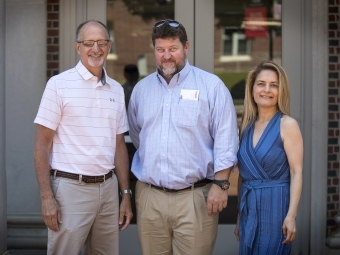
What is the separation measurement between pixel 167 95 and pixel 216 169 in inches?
23.4

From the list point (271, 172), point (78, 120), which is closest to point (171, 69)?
point (78, 120)

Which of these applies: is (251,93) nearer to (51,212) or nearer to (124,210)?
(124,210)

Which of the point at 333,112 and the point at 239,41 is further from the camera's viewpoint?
the point at 239,41

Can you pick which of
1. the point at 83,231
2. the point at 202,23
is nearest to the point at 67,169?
the point at 83,231

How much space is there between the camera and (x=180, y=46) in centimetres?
450

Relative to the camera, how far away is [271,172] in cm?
428

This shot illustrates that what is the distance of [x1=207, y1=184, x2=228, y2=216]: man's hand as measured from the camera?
4.45m

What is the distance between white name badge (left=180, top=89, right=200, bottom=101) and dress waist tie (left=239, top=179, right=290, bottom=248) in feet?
2.18

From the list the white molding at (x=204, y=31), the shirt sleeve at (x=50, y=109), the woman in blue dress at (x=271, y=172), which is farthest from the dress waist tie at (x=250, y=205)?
the white molding at (x=204, y=31)

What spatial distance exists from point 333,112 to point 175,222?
2.22 meters

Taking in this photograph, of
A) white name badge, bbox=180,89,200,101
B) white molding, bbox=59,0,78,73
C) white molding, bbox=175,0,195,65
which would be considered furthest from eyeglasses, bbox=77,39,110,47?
white molding, bbox=175,0,195,65

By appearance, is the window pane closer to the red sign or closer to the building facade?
the red sign

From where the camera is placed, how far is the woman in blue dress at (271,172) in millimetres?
4230

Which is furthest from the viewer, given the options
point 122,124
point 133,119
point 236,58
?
point 236,58
